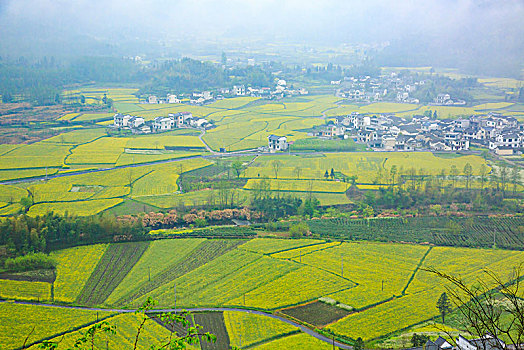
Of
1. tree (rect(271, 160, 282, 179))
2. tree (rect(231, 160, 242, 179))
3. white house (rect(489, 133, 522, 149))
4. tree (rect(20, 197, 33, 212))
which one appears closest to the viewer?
tree (rect(20, 197, 33, 212))

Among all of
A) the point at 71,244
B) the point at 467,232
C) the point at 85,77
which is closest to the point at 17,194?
the point at 71,244

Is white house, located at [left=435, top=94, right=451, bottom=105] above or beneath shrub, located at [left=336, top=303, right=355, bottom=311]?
above

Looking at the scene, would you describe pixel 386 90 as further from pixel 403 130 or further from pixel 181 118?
pixel 181 118

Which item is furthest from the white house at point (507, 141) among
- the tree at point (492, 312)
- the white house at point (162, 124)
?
the white house at point (162, 124)

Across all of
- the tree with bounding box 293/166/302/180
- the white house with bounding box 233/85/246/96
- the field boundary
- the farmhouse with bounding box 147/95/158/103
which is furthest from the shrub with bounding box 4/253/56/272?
the white house with bounding box 233/85/246/96

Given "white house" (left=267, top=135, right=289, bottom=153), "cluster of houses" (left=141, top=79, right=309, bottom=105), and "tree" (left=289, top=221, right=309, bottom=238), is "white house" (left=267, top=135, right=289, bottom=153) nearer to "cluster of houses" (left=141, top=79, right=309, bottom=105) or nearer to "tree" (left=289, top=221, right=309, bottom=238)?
"tree" (left=289, top=221, right=309, bottom=238)
